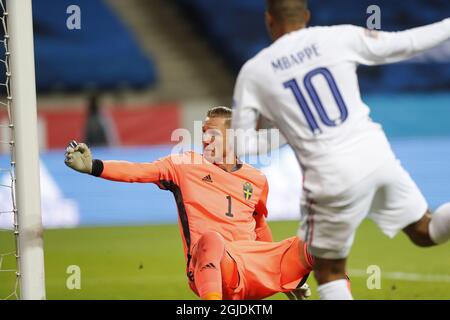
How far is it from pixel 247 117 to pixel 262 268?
3.91 ft

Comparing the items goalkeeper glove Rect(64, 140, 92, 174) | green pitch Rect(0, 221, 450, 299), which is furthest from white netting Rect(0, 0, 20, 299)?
goalkeeper glove Rect(64, 140, 92, 174)

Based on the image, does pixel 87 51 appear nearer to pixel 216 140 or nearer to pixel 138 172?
pixel 216 140

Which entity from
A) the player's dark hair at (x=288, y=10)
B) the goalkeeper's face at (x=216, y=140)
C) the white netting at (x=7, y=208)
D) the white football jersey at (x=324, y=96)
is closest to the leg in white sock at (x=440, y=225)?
the white football jersey at (x=324, y=96)

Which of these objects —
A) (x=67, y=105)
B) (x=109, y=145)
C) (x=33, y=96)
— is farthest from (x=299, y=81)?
(x=67, y=105)

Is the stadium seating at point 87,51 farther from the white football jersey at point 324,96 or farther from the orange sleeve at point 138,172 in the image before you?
the white football jersey at point 324,96

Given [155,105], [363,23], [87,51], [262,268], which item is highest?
[363,23]

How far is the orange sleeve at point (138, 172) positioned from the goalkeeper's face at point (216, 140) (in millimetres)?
268

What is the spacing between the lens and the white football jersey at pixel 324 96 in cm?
410

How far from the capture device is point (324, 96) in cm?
410

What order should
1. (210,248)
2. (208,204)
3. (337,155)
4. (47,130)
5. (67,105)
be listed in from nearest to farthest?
(337,155), (210,248), (208,204), (47,130), (67,105)

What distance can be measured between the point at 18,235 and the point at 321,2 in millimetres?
12526

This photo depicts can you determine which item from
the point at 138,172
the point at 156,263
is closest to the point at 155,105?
the point at 156,263
